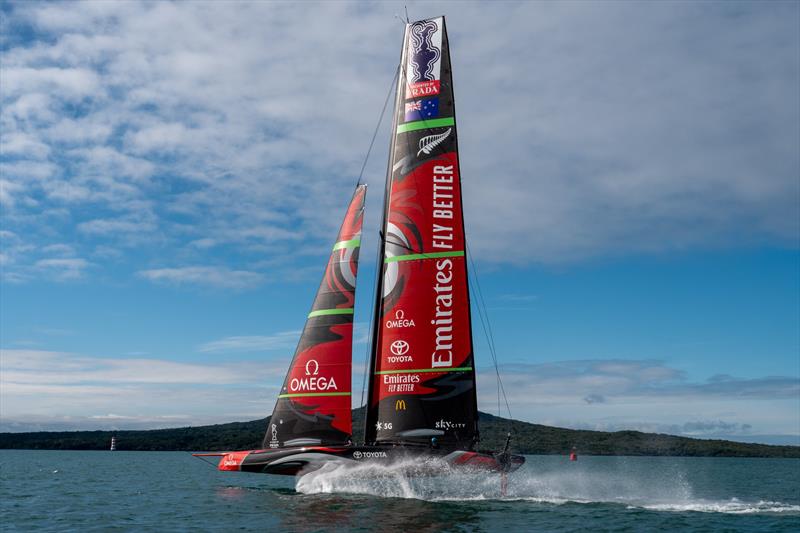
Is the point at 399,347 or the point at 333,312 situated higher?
the point at 333,312

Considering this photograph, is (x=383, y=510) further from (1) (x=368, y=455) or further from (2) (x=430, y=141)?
(2) (x=430, y=141)

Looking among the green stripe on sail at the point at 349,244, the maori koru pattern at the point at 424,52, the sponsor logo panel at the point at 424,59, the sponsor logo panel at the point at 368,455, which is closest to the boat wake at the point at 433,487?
the sponsor logo panel at the point at 368,455

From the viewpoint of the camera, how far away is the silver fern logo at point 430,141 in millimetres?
25159

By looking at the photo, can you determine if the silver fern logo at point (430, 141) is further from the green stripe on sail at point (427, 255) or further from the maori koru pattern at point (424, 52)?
the green stripe on sail at point (427, 255)

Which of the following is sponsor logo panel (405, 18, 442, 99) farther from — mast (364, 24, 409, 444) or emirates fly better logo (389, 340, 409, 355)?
emirates fly better logo (389, 340, 409, 355)

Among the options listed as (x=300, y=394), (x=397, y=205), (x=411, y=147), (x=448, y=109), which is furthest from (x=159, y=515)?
(x=448, y=109)

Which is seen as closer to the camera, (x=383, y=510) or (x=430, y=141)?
(x=383, y=510)

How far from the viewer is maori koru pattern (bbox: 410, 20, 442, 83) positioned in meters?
25.5

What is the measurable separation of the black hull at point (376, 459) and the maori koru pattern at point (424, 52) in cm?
1296

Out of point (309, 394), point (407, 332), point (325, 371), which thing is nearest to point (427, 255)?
point (407, 332)

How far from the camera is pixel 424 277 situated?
24.3 m

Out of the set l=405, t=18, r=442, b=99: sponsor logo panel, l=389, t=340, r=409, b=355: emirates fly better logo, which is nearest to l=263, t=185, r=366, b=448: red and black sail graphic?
l=389, t=340, r=409, b=355: emirates fly better logo

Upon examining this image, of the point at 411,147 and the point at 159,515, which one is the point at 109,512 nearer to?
the point at 159,515

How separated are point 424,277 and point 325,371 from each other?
4.61 m
